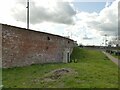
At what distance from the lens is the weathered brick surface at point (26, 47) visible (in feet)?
56.2

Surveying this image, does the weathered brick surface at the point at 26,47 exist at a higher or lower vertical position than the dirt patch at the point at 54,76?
higher

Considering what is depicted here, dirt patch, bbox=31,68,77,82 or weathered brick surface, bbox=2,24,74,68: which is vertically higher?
weathered brick surface, bbox=2,24,74,68

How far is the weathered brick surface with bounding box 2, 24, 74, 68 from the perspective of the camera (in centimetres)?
1712

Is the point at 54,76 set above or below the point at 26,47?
below

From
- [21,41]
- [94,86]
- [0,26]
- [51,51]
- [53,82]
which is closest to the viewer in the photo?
[94,86]

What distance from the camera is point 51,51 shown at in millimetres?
25000

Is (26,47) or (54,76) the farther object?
(26,47)

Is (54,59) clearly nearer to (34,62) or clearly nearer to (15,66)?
(34,62)

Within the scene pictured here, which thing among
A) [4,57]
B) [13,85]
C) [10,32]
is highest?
[10,32]

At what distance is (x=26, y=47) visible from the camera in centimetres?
1969

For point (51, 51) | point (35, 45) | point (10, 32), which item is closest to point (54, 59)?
point (51, 51)

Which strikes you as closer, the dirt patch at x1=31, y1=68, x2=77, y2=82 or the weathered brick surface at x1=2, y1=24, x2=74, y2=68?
the dirt patch at x1=31, y1=68, x2=77, y2=82

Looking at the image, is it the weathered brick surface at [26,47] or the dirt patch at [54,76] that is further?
the weathered brick surface at [26,47]

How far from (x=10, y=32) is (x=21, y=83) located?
5.88 meters
